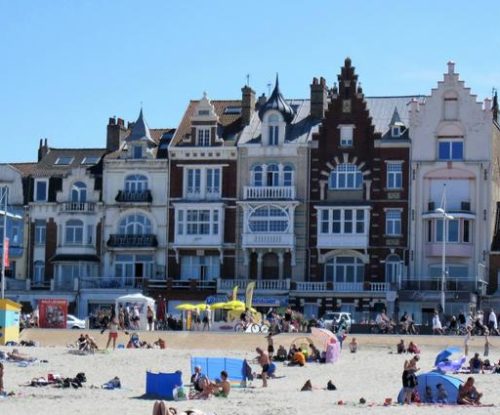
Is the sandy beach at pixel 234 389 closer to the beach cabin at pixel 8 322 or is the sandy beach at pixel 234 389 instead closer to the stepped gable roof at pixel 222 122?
the beach cabin at pixel 8 322

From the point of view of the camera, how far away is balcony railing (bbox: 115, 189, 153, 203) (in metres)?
76.2

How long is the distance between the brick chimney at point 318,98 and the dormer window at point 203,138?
18.6 feet

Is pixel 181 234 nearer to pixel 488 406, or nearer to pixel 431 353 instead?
pixel 431 353

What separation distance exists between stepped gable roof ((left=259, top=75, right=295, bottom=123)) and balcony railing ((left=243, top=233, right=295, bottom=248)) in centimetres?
621

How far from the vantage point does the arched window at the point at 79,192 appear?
254 ft

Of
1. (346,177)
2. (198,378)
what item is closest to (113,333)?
(198,378)

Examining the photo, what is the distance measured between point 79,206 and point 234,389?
36504 millimetres

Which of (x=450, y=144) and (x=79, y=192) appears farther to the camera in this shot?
(x=79, y=192)

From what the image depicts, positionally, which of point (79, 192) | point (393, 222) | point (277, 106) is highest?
point (277, 106)

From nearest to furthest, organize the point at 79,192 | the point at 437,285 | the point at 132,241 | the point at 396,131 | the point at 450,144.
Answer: the point at 437,285
the point at 450,144
the point at 396,131
the point at 132,241
the point at 79,192

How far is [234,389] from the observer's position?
41875mm

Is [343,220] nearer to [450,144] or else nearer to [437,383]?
[450,144]

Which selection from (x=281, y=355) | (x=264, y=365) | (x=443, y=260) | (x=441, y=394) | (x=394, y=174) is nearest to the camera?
(x=441, y=394)

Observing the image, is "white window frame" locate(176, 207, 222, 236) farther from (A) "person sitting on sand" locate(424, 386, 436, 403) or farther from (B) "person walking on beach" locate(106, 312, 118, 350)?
(A) "person sitting on sand" locate(424, 386, 436, 403)
